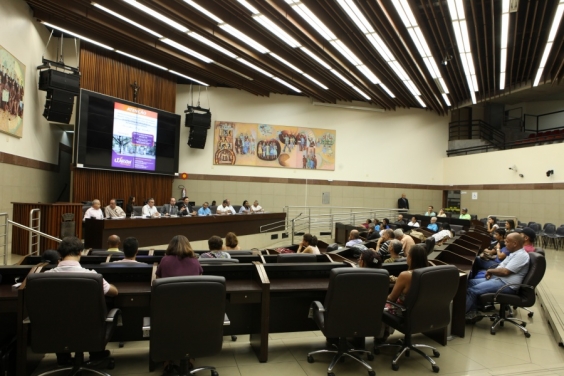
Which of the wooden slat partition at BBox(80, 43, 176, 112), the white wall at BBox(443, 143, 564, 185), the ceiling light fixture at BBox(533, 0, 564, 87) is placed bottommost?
the white wall at BBox(443, 143, 564, 185)

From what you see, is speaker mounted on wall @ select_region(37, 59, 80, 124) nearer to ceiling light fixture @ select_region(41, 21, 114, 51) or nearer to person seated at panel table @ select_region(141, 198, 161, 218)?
ceiling light fixture @ select_region(41, 21, 114, 51)

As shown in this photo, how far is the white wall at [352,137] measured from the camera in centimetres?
1421

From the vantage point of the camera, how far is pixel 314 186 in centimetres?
1530

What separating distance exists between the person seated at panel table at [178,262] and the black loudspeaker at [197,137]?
10.4 meters

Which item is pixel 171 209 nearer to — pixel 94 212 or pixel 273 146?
pixel 94 212

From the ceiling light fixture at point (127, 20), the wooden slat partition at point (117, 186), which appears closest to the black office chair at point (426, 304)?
the ceiling light fixture at point (127, 20)

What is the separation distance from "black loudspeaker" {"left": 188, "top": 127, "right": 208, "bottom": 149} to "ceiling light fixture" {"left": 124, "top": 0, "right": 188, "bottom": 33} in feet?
14.8

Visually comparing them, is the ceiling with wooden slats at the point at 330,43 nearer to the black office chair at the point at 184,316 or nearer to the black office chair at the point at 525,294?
the black office chair at the point at 525,294

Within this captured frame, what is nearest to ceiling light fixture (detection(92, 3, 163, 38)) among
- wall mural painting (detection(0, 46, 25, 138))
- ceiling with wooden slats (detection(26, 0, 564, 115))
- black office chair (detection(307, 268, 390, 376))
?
ceiling with wooden slats (detection(26, 0, 564, 115))

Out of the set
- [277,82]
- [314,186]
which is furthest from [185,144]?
[314,186]

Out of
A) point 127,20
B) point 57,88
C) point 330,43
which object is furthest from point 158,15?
point 330,43

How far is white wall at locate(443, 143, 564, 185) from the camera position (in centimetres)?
1234

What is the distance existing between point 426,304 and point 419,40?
8.08m

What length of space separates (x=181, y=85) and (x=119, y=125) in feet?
12.1
